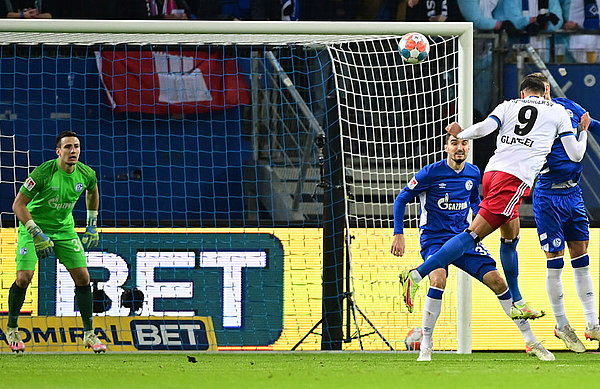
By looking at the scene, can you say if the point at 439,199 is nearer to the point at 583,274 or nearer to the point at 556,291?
the point at 556,291

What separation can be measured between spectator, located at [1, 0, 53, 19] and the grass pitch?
4691mm

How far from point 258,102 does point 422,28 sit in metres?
2.38

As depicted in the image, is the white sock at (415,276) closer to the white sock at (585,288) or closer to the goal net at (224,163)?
the white sock at (585,288)

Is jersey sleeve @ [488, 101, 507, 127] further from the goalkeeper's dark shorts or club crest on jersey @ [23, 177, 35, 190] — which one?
club crest on jersey @ [23, 177, 35, 190]

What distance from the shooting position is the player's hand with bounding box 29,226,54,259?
779cm

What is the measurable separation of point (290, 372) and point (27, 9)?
268 inches

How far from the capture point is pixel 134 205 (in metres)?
10.4

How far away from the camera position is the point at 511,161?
7016 mm

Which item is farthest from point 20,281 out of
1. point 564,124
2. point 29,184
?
point 564,124

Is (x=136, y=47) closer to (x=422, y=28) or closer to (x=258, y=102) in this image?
(x=258, y=102)

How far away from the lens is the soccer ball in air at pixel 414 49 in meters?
8.23

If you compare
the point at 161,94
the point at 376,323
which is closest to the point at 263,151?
the point at 161,94

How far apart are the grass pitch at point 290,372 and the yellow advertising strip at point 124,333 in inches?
57.3

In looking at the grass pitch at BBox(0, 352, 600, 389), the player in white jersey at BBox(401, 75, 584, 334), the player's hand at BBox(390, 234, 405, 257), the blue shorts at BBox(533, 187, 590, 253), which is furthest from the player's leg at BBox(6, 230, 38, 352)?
the blue shorts at BBox(533, 187, 590, 253)
